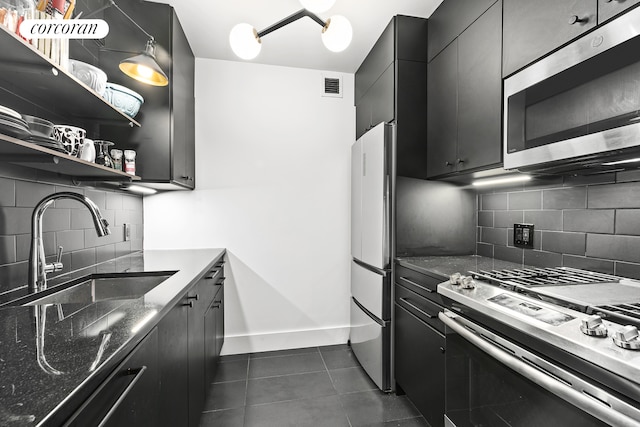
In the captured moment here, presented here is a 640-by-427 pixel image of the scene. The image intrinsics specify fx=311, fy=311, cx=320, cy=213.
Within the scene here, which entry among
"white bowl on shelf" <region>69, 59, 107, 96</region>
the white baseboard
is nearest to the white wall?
the white baseboard

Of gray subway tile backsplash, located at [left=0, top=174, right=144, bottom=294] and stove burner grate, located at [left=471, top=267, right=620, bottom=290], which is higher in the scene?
gray subway tile backsplash, located at [left=0, top=174, right=144, bottom=294]

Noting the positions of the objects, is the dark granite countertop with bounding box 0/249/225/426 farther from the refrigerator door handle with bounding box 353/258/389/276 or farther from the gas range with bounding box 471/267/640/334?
the refrigerator door handle with bounding box 353/258/389/276

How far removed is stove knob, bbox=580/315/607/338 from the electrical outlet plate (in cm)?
108

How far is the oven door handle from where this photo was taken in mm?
702

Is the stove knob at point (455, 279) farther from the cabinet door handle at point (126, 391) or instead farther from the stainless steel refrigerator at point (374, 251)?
the cabinet door handle at point (126, 391)

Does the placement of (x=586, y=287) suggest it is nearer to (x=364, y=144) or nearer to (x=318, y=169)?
(x=364, y=144)

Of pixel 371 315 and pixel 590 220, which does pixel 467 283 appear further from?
pixel 371 315

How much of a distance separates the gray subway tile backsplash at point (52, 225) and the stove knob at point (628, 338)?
1.97 metres

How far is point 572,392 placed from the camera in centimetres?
81

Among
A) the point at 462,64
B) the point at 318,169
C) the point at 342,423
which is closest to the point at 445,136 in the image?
the point at 462,64

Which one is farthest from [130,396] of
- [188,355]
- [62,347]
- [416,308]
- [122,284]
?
[416,308]

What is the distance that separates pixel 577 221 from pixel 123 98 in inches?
97.1

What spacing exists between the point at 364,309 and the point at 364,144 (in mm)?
1300

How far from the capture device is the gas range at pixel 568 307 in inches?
29.2
